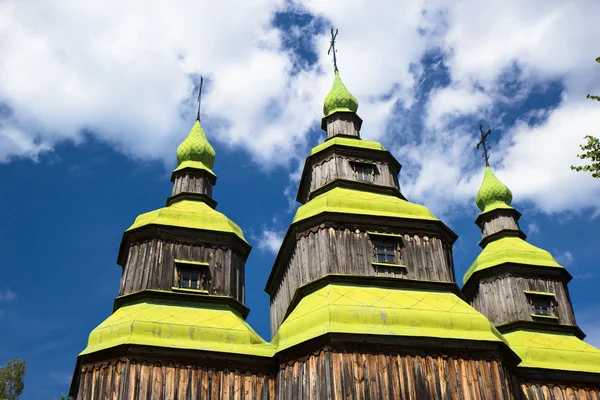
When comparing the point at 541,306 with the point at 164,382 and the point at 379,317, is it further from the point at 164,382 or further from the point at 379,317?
the point at 164,382

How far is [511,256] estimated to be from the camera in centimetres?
2636

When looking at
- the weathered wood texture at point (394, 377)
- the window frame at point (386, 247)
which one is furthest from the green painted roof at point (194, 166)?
the weathered wood texture at point (394, 377)

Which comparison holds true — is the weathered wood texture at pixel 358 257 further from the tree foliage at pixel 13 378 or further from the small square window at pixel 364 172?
the tree foliage at pixel 13 378

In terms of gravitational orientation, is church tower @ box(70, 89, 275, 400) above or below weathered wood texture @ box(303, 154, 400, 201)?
below

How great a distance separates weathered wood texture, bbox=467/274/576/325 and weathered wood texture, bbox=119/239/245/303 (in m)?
10.4

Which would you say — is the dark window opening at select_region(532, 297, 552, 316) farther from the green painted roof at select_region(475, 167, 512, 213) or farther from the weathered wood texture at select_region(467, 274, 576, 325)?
the green painted roof at select_region(475, 167, 512, 213)

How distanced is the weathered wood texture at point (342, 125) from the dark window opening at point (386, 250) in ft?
23.9

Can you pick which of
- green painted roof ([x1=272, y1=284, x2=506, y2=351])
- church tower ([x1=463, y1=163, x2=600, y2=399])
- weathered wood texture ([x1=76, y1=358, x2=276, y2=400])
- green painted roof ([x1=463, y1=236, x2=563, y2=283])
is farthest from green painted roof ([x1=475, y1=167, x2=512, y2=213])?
weathered wood texture ([x1=76, y1=358, x2=276, y2=400])

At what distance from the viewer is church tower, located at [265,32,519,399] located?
55.3 ft

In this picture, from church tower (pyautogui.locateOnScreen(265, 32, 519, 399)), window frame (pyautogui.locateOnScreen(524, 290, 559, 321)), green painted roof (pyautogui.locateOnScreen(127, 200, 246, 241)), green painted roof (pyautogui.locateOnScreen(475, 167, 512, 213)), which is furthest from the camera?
green painted roof (pyautogui.locateOnScreen(475, 167, 512, 213))

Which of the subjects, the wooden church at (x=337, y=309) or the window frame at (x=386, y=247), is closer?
the wooden church at (x=337, y=309)

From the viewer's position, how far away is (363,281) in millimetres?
19344

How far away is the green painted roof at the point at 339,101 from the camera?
27.8m

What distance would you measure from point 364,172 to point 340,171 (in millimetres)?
992
